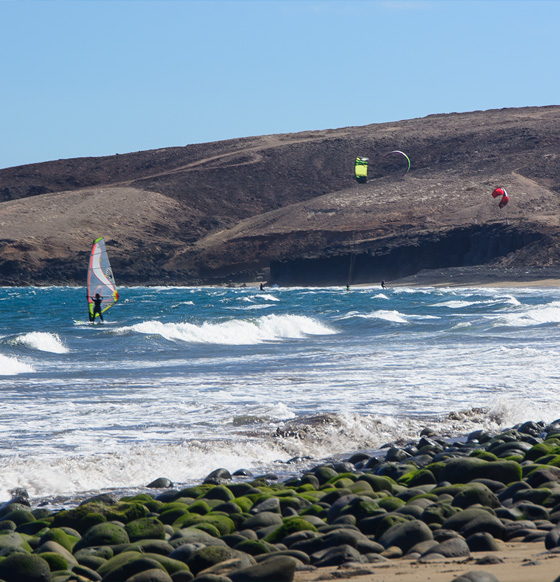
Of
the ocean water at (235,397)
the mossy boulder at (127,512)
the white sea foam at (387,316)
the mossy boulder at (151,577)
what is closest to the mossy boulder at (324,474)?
the ocean water at (235,397)

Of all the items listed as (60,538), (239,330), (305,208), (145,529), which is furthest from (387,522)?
(305,208)

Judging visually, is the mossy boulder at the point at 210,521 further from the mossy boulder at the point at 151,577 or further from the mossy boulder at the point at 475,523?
the mossy boulder at the point at 475,523

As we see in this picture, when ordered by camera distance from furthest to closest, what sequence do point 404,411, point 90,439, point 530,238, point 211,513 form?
point 530,238 → point 404,411 → point 90,439 → point 211,513

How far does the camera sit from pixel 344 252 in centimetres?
8406

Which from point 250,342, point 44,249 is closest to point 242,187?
point 44,249

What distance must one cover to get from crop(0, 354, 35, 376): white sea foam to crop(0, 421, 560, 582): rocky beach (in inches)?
401

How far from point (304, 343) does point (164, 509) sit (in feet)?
57.2

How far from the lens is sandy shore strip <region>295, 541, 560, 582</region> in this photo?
4.17m

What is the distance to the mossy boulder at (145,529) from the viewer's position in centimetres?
540

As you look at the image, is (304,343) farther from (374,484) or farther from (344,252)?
(344,252)

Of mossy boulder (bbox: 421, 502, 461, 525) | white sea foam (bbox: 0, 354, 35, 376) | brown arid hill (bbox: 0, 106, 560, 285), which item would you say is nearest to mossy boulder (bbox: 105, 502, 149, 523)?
mossy boulder (bbox: 421, 502, 461, 525)

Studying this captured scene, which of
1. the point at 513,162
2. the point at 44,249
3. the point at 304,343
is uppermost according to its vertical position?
the point at 513,162

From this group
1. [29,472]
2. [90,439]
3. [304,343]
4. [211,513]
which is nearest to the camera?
[211,513]

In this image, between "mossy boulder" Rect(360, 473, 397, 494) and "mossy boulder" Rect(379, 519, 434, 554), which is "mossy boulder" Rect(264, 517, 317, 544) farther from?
"mossy boulder" Rect(360, 473, 397, 494)
